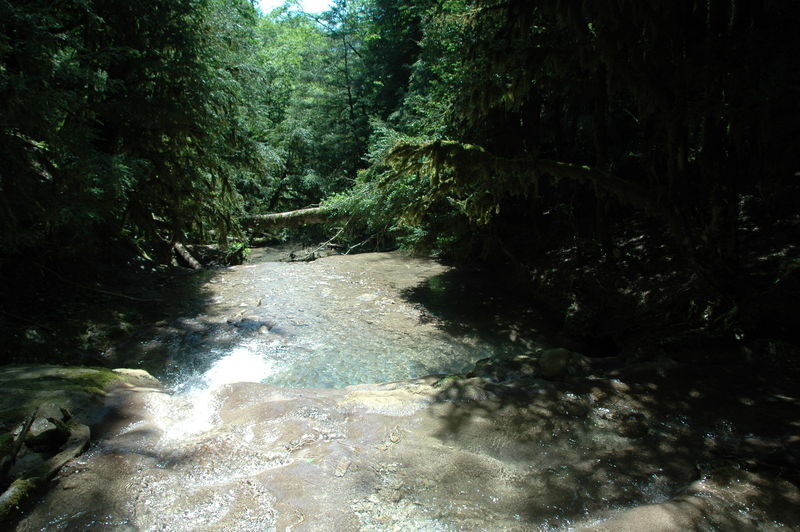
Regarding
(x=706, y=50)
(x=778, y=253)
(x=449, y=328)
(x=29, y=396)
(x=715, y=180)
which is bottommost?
(x=449, y=328)

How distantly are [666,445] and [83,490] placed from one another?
15.5ft

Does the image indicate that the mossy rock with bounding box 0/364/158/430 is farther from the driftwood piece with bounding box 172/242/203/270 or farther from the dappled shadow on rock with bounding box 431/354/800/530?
the driftwood piece with bounding box 172/242/203/270

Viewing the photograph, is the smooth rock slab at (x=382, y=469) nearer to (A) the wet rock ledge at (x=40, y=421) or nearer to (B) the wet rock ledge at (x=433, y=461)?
(B) the wet rock ledge at (x=433, y=461)

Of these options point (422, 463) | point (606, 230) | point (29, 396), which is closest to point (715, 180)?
point (606, 230)

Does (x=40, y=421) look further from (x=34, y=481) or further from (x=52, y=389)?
(x=52, y=389)

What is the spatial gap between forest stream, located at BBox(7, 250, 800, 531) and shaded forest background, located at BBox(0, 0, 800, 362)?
97.5 inches

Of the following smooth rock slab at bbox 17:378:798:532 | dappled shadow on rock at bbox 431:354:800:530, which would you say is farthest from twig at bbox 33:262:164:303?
dappled shadow on rock at bbox 431:354:800:530

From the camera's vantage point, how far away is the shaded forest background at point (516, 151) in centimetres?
551

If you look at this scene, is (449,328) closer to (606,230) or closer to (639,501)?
(606,230)

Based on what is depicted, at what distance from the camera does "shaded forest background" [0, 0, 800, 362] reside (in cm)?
551

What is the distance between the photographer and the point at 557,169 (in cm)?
704

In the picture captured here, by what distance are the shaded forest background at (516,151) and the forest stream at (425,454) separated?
2.48 meters

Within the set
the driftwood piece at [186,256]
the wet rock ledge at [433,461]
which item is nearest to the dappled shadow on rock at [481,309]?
the wet rock ledge at [433,461]

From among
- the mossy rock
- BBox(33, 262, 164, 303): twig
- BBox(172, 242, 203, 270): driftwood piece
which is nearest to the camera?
the mossy rock
